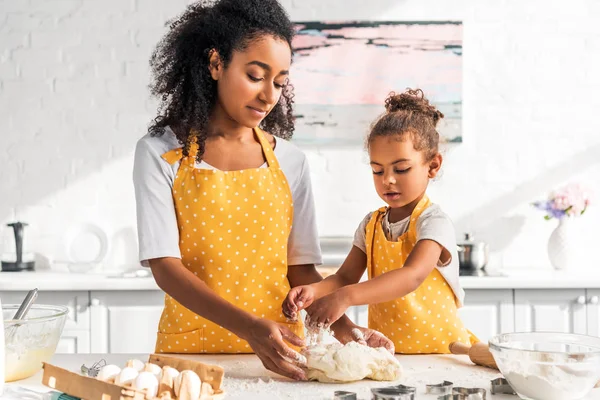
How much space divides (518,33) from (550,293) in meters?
1.26

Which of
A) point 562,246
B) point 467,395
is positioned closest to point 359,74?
point 562,246

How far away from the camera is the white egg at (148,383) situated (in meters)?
1.01

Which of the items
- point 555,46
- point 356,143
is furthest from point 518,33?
point 356,143

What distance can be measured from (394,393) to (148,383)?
33cm

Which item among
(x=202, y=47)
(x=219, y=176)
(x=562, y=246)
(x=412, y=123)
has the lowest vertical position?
(x=562, y=246)

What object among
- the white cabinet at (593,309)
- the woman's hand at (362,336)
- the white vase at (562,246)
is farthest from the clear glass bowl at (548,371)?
the white vase at (562,246)

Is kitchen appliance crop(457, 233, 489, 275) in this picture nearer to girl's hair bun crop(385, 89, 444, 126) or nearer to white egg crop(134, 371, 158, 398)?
girl's hair bun crop(385, 89, 444, 126)

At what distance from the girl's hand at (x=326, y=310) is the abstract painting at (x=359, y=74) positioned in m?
2.17

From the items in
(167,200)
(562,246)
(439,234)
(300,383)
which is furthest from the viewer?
(562,246)

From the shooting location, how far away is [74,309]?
296cm

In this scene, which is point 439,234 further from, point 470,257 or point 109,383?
point 470,257

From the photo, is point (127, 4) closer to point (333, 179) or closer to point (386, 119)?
point (333, 179)

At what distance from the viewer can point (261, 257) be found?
159cm

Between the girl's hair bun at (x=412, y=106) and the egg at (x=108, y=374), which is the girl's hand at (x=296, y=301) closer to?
the egg at (x=108, y=374)
